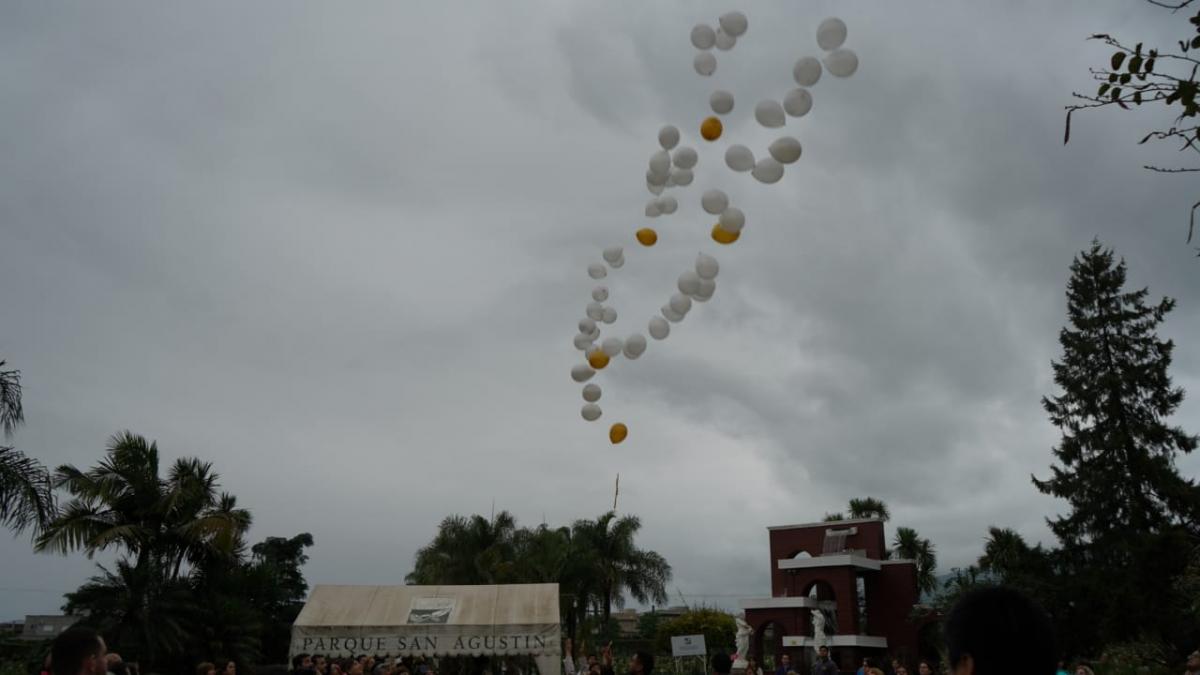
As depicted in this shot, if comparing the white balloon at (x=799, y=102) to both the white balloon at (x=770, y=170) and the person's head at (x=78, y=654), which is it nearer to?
the white balloon at (x=770, y=170)

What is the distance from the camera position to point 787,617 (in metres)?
32.2

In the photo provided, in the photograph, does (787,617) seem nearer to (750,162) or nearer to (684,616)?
(684,616)

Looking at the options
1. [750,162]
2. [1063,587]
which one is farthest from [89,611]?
[1063,587]

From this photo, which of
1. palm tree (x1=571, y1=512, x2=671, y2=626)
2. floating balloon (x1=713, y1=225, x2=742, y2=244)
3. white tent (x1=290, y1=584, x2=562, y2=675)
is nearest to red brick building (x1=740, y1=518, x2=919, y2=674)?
palm tree (x1=571, y1=512, x2=671, y2=626)

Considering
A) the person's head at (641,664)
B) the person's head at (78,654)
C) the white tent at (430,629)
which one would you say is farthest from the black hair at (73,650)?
the white tent at (430,629)

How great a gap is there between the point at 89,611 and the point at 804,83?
56.8ft

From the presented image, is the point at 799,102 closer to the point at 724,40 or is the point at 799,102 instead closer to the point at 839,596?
the point at 724,40

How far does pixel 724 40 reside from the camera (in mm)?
7312

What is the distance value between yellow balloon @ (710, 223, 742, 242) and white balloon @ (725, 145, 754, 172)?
1.74ft

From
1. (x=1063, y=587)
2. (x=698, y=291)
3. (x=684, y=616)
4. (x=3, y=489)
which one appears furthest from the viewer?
(x=684, y=616)

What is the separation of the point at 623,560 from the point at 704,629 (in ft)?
23.8

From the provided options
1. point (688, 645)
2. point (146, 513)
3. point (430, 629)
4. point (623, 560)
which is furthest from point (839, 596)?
point (146, 513)

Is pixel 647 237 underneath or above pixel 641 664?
above

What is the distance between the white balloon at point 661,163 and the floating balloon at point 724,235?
2.75 ft
